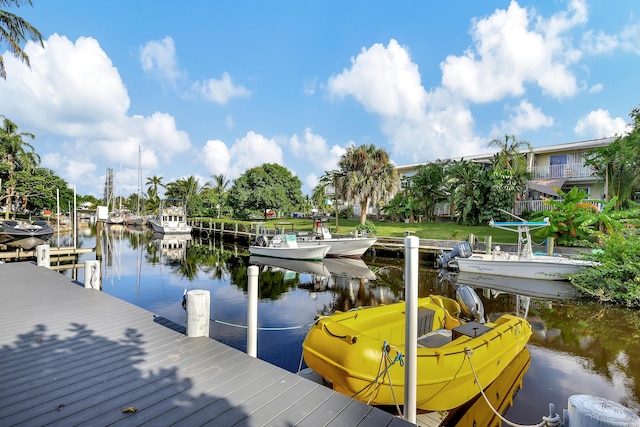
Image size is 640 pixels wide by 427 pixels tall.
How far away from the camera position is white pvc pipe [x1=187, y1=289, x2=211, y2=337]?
16.0ft


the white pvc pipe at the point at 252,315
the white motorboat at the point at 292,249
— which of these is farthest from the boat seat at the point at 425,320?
the white motorboat at the point at 292,249

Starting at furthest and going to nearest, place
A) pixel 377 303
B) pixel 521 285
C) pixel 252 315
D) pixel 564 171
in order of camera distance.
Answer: pixel 564 171 → pixel 521 285 → pixel 377 303 → pixel 252 315

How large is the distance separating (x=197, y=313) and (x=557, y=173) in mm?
30859

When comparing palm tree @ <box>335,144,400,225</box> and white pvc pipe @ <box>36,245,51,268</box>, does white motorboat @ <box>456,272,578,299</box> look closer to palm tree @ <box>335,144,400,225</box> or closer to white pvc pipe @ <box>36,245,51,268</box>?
palm tree @ <box>335,144,400,225</box>

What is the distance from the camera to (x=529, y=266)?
14875 mm

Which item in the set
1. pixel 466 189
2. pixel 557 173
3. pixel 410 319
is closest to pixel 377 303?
pixel 410 319

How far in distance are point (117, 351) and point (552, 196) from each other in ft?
99.2

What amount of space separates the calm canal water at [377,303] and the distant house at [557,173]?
13.6m

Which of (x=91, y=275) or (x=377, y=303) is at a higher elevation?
(x=91, y=275)

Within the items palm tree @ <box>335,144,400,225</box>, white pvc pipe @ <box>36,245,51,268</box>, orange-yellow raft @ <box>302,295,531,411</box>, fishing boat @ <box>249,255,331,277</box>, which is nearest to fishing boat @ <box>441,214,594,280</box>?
fishing boat @ <box>249,255,331,277</box>

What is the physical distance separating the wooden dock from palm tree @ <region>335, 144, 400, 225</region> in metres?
22.8

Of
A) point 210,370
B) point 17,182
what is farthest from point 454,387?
point 17,182

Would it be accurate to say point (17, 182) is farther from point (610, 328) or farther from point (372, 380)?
point (610, 328)

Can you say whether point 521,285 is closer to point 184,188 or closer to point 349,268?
point 349,268
